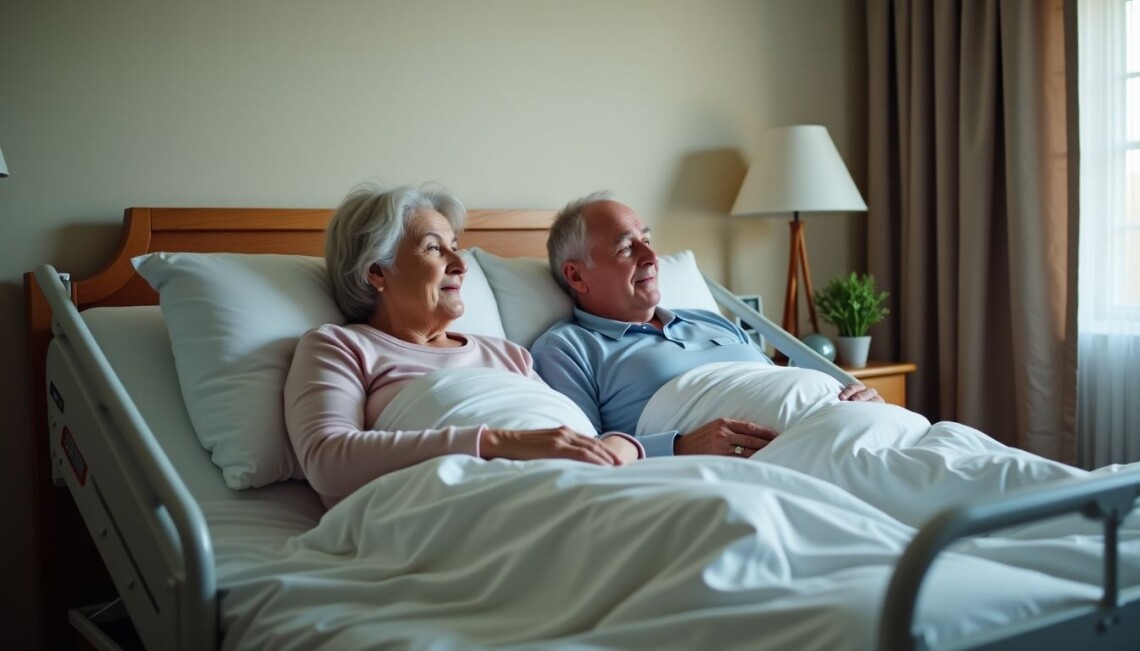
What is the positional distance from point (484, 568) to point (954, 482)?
684 mm

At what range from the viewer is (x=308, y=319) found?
189 centimetres

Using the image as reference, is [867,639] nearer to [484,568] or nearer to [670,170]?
[484,568]

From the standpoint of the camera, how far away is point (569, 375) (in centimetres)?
211

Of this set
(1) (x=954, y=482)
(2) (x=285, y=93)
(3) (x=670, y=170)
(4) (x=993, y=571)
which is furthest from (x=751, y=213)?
(4) (x=993, y=571)

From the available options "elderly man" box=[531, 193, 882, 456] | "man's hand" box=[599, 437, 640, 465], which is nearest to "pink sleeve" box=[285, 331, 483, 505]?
"man's hand" box=[599, 437, 640, 465]

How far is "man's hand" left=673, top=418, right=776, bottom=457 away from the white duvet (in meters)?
0.31

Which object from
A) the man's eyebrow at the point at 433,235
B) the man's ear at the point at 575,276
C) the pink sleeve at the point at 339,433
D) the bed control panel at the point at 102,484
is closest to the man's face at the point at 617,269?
the man's ear at the point at 575,276

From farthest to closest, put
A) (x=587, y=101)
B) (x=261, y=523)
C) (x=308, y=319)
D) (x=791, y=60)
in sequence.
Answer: (x=791, y=60) < (x=587, y=101) < (x=308, y=319) < (x=261, y=523)

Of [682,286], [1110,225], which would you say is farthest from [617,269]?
[1110,225]

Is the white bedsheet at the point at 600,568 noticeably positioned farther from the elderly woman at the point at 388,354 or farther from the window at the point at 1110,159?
the window at the point at 1110,159

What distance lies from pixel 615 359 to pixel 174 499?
108cm

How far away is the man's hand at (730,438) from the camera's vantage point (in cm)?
180

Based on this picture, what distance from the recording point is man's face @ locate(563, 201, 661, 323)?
7.43 ft

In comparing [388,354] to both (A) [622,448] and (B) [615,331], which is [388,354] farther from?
(B) [615,331]
